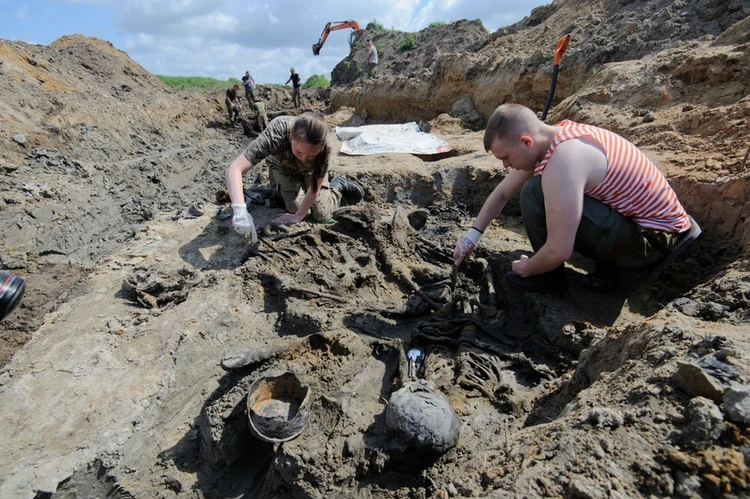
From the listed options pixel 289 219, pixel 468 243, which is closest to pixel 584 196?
pixel 468 243

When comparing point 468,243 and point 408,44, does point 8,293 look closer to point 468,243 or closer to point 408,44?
point 468,243

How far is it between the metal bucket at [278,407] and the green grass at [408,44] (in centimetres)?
1797

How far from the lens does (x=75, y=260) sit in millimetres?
4852

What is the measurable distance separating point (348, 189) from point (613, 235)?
2959mm

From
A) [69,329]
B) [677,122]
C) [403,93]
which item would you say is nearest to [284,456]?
[69,329]

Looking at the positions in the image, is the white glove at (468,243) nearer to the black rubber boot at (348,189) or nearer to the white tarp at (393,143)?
the black rubber boot at (348,189)

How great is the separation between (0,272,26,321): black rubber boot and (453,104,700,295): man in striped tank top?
2.54 meters

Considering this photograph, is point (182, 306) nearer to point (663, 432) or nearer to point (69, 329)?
point (69, 329)

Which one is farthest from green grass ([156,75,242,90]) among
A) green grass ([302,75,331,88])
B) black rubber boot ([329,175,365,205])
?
black rubber boot ([329,175,365,205])

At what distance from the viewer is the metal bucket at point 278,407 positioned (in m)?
2.06

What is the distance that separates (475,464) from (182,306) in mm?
2529

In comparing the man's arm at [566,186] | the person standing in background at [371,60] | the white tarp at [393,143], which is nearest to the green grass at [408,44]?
the person standing in background at [371,60]

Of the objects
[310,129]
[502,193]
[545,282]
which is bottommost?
[545,282]

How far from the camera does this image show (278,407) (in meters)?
2.34
